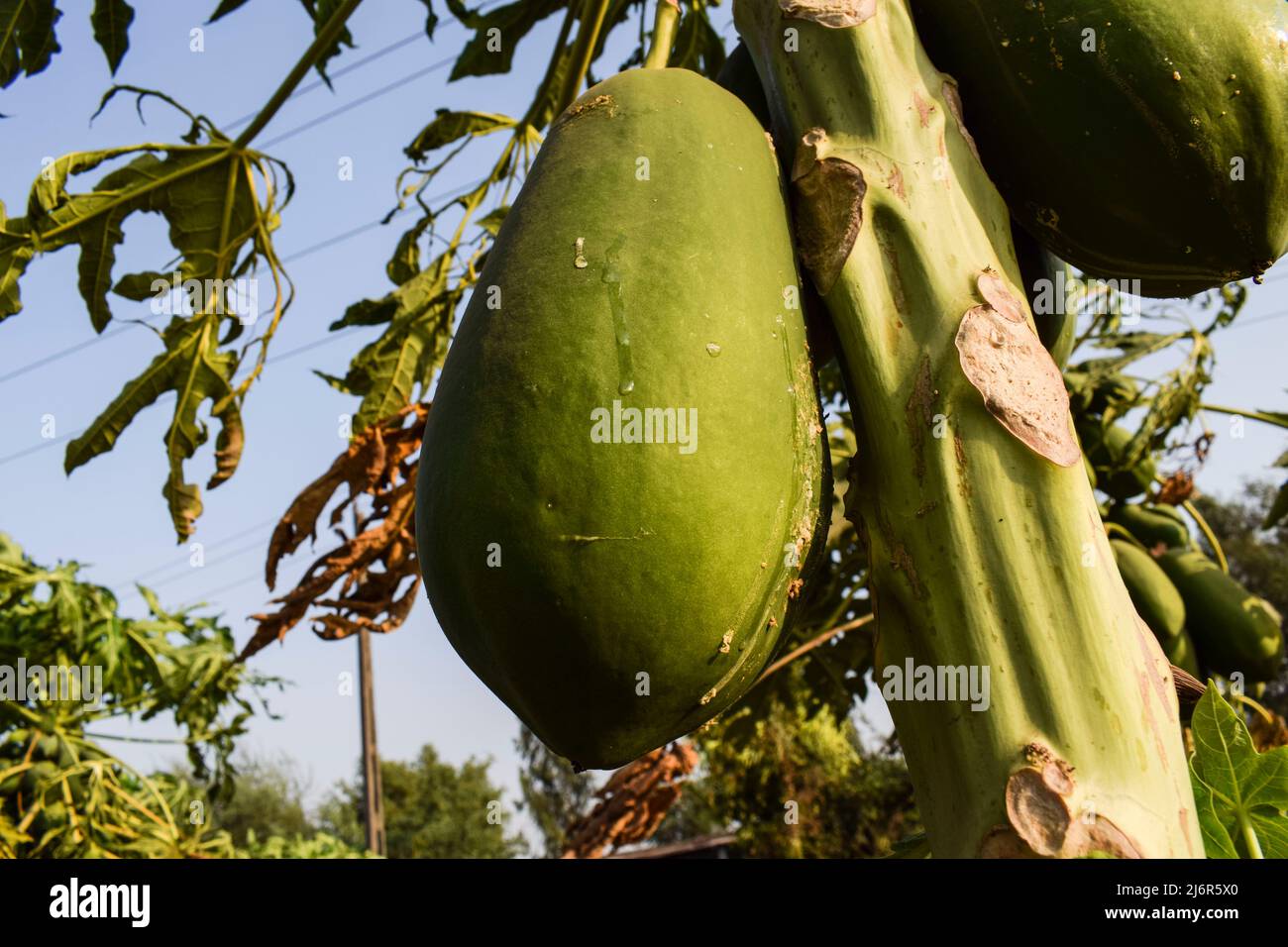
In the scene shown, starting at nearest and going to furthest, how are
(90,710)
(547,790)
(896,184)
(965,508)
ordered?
(965,508), (896,184), (90,710), (547,790)

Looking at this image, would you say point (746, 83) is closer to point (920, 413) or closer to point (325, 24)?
point (920, 413)

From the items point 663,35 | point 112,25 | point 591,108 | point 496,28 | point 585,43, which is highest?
point 496,28

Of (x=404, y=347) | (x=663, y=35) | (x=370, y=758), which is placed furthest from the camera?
(x=370, y=758)

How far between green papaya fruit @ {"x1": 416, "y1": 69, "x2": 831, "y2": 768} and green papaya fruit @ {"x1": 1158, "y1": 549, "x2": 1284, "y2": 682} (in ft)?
7.54

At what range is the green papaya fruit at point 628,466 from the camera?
36.2 inches

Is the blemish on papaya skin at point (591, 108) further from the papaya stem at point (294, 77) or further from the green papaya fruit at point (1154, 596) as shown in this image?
the green papaya fruit at point (1154, 596)

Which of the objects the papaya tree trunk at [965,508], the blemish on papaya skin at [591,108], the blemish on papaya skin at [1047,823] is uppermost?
the blemish on papaya skin at [591,108]

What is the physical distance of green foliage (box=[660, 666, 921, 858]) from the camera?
8461mm

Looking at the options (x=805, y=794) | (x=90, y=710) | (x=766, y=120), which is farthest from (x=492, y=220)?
(x=805, y=794)

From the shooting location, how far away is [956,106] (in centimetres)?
107

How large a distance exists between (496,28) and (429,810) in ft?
96.4

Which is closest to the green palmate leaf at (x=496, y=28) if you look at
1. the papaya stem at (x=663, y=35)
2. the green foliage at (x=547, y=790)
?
the papaya stem at (x=663, y=35)

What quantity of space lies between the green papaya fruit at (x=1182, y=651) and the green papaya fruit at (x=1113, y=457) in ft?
1.35

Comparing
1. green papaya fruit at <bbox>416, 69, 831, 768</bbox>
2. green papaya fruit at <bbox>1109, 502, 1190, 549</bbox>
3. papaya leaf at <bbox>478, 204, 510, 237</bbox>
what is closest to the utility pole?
green papaya fruit at <bbox>1109, 502, 1190, 549</bbox>
